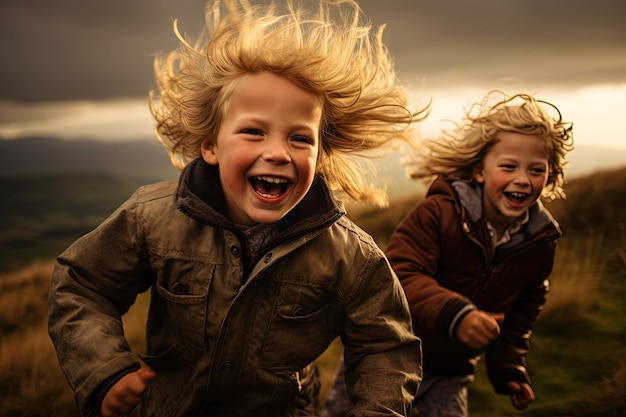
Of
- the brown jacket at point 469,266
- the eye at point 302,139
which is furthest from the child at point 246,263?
the brown jacket at point 469,266

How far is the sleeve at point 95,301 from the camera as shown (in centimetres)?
173

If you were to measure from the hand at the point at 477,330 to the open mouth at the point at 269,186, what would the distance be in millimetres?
871

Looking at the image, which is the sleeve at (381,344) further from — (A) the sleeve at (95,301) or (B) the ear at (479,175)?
(B) the ear at (479,175)

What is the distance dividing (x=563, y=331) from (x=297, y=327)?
2362mm

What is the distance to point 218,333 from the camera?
1.91 m

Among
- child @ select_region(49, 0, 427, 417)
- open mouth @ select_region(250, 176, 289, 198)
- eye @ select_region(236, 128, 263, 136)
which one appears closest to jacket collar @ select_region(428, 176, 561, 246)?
child @ select_region(49, 0, 427, 417)

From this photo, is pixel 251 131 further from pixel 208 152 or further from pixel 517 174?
pixel 517 174

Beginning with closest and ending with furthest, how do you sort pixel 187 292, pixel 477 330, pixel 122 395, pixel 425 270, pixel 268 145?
pixel 122 395, pixel 268 145, pixel 187 292, pixel 477 330, pixel 425 270

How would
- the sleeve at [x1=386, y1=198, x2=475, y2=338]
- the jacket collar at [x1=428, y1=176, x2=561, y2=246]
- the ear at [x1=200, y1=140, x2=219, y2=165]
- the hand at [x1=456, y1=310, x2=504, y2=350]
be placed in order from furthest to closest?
the jacket collar at [x1=428, y1=176, x2=561, y2=246] → the sleeve at [x1=386, y1=198, x2=475, y2=338] → the hand at [x1=456, y1=310, x2=504, y2=350] → the ear at [x1=200, y1=140, x2=219, y2=165]

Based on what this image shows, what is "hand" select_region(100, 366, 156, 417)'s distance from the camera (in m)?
1.69

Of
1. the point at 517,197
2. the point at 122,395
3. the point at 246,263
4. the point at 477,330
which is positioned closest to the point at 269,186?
the point at 246,263

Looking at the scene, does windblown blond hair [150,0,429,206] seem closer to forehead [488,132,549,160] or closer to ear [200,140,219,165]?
ear [200,140,219,165]

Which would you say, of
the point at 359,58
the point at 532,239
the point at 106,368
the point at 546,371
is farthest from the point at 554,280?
the point at 106,368

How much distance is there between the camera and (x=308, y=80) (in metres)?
1.90
